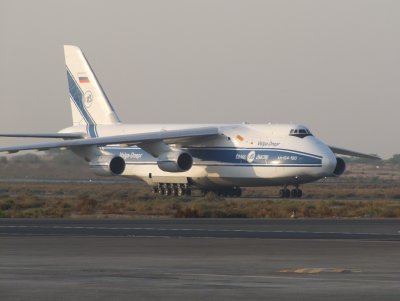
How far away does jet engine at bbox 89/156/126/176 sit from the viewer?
59.1 m

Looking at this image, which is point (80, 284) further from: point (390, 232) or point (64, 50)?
point (64, 50)

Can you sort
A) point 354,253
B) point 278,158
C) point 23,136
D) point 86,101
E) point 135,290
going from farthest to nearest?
1. point 86,101
2. point 23,136
3. point 278,158
4. point 354,253
5. point 135,290

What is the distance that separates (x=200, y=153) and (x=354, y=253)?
125 ft

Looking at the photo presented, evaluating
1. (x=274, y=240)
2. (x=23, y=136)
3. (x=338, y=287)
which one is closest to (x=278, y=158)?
(x=23, y=136)

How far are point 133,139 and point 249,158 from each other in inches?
225

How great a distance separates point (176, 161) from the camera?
2261 inches

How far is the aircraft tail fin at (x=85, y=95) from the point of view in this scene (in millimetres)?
66062

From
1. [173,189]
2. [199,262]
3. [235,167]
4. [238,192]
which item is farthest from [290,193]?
[199,262]

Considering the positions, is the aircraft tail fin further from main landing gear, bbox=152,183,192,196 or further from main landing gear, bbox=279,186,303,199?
main landing gear, bbox=279,186,303,199

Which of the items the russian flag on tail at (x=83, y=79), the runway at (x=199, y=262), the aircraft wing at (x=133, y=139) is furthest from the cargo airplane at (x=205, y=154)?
the runway at (x=199, y=262)

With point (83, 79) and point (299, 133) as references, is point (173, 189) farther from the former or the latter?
point (83, 79)

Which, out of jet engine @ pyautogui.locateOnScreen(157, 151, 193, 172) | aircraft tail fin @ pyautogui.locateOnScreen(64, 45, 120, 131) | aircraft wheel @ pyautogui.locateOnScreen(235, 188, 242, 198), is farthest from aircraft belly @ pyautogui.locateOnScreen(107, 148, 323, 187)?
aircraft tail fin @ pyautogui.locateOnScreen(64, 45, 120, 131)

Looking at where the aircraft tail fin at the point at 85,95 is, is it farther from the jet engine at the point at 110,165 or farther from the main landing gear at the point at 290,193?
the main landing gear at the point at 290,193

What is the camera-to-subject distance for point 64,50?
69.0 metres
